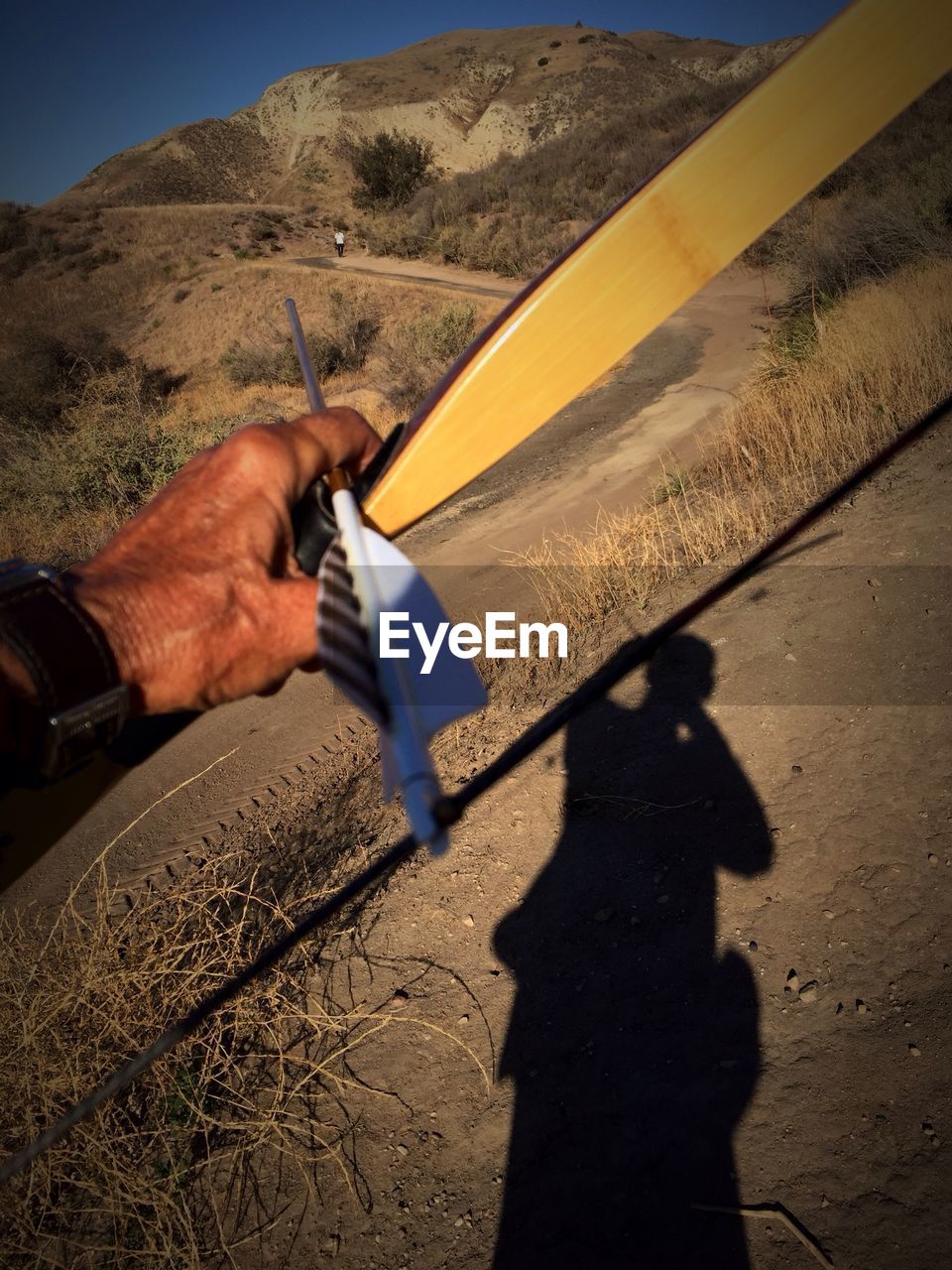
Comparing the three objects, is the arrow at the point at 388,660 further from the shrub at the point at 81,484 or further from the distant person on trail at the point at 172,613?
the shrub at the point at 81,484

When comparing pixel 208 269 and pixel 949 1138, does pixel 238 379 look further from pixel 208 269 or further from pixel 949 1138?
pixel 949 1138

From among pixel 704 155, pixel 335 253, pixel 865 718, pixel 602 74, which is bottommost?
pixel 865 718

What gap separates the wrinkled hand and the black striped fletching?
0.13ft

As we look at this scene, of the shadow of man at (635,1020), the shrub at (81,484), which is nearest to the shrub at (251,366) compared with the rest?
the shrub at (81,484)

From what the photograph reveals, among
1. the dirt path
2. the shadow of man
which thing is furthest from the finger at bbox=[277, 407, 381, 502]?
the dirt path

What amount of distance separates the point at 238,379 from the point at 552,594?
17.3 meters

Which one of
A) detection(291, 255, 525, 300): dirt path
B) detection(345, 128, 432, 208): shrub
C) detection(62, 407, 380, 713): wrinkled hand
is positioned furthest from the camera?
detection(345, 128, 432, 208): shrub

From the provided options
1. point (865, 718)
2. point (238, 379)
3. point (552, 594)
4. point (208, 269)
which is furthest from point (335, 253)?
point (865, 718)

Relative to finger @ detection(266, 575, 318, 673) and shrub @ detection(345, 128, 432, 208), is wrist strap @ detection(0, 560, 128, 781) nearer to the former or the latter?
finger @ detection(266, 575, 318, 673)

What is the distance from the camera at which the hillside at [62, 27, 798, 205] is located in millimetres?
47719

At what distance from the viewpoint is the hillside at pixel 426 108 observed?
47.7m

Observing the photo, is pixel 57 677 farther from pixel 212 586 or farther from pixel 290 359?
pixel 290 359

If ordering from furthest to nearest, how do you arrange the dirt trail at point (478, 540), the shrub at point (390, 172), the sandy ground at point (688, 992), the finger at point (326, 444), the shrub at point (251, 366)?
the shrub at point (390, 172)
the shrub at point (251, 366)
the dirt trail at point (478, 540)
the sandy ground at point (688, 992)
the finger at point (326, 444)

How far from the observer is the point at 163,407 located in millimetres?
18656
